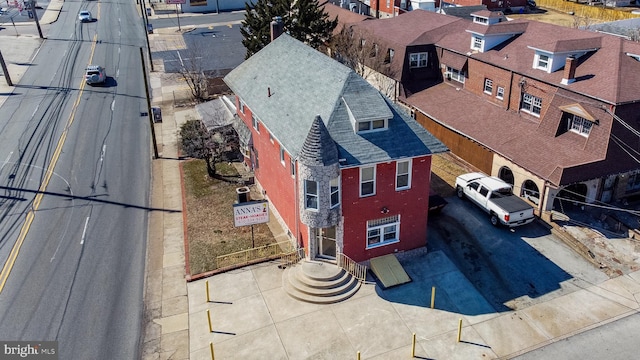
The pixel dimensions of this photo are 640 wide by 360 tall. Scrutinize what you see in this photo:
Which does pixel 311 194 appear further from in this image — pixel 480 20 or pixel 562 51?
pixel 480 20

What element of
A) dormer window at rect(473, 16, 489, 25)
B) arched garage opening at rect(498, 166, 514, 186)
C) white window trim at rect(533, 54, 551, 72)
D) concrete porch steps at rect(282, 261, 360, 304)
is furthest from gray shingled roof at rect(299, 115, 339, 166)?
dormer window at rect(473, 16, 489, 25)

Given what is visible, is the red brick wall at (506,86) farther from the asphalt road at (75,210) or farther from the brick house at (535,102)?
the asphalt road at (75,210)

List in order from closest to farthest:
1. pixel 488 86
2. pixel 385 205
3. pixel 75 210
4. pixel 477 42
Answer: pixel 385 205
pixel 75 210
pixel 488 86
pixel 477 42

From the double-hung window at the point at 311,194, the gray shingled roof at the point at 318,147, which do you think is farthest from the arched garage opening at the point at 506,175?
the gray shingled roof at the point at 318,147

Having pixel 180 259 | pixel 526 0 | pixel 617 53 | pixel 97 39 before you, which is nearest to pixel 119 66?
pixel 97 39

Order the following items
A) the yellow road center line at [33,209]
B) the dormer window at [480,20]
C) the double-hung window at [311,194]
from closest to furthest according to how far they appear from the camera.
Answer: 1. the double-hung window at [311,194]
2. the yellow road center line at [33,209]
3. the dormer window at [480,20]

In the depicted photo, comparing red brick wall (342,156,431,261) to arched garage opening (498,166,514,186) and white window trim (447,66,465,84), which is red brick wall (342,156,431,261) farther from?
white window trim (447,66,465,84)

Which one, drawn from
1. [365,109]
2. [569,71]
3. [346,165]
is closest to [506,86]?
[569,71]
